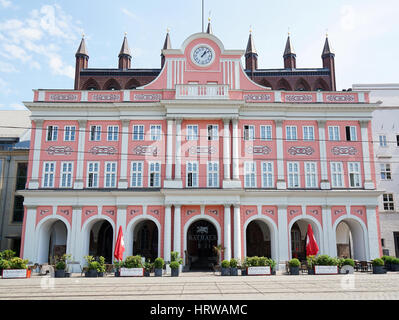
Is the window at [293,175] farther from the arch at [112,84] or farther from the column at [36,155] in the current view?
the arch at [112,84]

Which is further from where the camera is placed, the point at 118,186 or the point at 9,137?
the point at 9,137

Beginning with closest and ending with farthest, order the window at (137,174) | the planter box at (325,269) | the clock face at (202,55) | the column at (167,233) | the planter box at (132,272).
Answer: the planter box at (325,269)
the planter box at (132,272)
the column at (167,233)
the window at (137,174)
the clock face at (202,55)

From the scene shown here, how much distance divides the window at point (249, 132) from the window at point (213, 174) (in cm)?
368

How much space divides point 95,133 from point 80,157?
2.46m


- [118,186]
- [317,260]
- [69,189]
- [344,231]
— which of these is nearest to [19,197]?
[69,189]

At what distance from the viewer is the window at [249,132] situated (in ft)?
109

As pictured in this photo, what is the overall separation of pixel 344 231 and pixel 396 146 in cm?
1033

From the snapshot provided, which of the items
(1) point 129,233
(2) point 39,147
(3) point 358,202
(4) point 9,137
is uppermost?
(4) point 9,137

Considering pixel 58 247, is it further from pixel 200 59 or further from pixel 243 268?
pixel 200 59

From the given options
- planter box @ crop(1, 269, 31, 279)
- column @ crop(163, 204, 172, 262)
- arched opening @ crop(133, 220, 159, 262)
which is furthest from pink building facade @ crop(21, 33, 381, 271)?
planter box @ crop(1, 269, 31, 279)

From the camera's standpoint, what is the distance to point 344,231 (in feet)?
116

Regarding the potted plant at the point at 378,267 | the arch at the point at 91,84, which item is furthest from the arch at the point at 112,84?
the potted plant at the point at 378,267

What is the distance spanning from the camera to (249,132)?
1308 inches

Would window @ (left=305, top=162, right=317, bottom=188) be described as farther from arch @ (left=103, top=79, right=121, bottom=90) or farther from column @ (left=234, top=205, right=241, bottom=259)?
arch @ (left=103, top=79, right=121, bottom=90)
